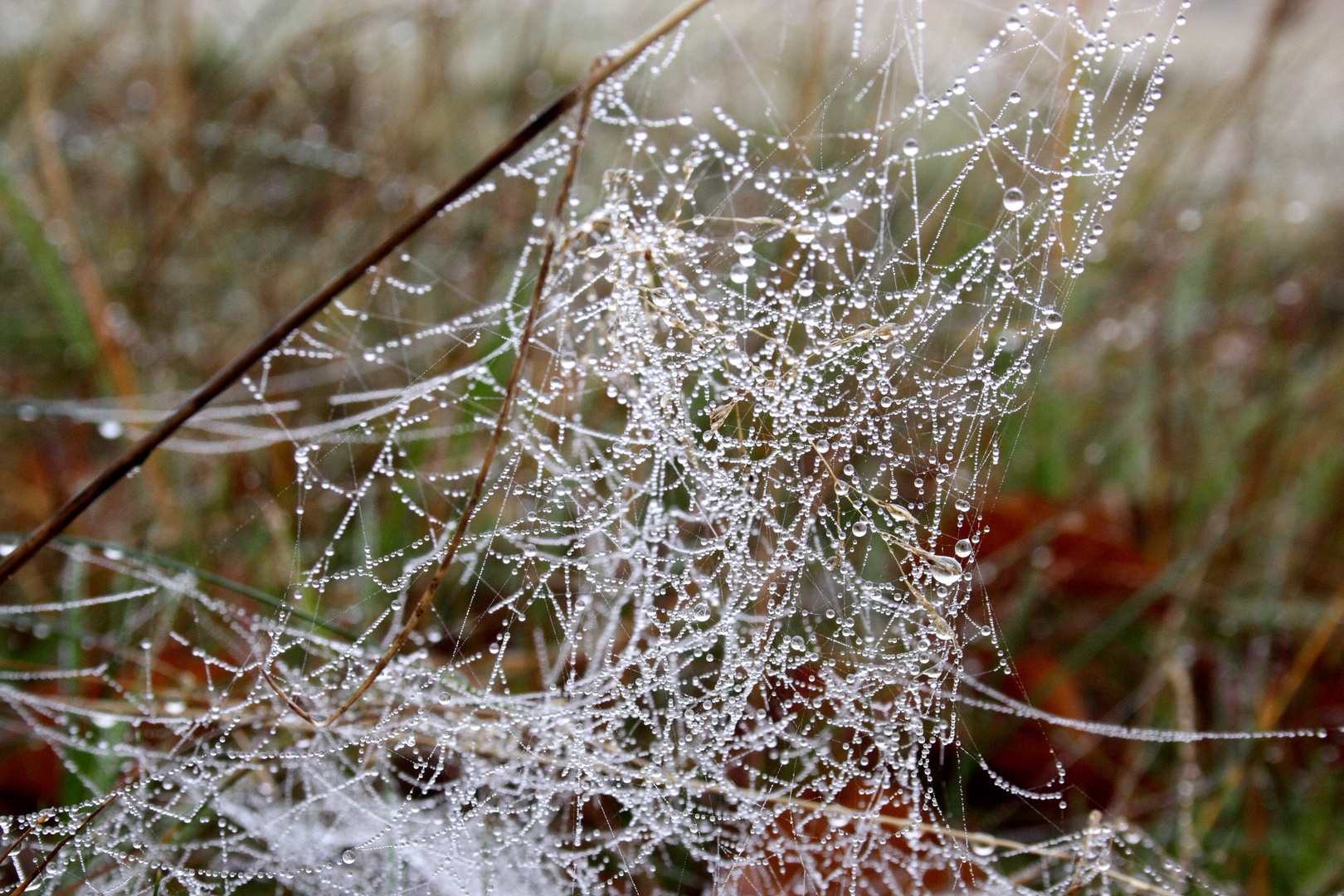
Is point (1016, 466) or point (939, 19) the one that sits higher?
point (939, 19)

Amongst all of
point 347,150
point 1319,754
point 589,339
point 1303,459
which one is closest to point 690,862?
point 589,339

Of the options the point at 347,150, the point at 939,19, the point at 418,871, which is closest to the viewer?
Answer: the point at 418,871

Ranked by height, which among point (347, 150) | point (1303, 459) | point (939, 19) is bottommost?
point (1303, 459)

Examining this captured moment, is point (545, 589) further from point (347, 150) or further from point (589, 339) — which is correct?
point (347, 150)

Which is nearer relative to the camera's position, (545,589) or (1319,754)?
(545,589)

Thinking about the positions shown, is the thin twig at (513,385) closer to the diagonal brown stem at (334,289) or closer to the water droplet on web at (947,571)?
the diagonal brown stem at (334,289)

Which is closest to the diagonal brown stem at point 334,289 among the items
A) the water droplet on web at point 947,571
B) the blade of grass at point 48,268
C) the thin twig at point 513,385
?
the thin twig at point 513,385

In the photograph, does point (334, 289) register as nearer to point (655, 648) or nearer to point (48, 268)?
point (655, 648)

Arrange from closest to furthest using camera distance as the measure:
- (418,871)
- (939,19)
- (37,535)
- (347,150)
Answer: (37,535), (418,871), (939,19), (347,150)

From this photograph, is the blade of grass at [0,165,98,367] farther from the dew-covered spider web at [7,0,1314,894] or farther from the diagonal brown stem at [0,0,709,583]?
the diagonal brown stem at [0,0,709,583]
